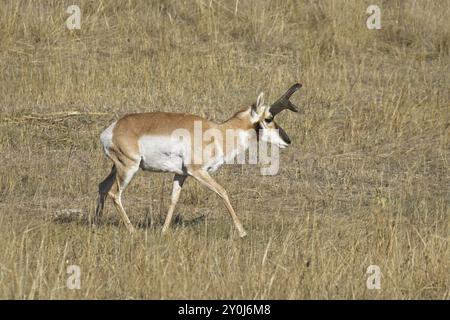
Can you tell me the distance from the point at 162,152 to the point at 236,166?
8.37 feet

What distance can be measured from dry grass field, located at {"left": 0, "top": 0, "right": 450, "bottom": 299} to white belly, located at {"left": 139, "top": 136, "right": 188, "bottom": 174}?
1.81 feet

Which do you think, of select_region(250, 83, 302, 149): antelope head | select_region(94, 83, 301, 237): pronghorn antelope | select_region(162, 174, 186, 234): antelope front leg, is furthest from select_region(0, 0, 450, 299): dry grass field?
select_region(250, 83, 302, 149): antelope head

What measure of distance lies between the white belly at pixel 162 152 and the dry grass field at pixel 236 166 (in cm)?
55

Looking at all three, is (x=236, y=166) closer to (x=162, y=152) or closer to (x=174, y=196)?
(x=174, y=196)

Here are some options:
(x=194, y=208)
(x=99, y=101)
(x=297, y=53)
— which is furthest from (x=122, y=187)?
(x=297, y=53)

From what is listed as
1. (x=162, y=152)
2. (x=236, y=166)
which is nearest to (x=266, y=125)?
(x=162, y=152)

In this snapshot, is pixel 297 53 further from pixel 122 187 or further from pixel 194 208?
pixel 122 187

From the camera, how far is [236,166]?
12188mm

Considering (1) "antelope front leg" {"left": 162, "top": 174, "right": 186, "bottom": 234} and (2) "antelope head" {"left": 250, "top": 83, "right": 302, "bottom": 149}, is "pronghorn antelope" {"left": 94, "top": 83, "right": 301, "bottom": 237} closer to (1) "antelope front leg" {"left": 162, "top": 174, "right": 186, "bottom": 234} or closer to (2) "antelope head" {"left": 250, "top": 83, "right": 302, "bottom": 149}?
(1) "antelope front leg" {"left": 162, "top": 174, "right": 186, "bottom": 234}

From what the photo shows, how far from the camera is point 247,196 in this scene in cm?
1134

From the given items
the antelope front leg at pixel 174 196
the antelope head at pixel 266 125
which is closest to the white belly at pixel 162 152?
the antelope front leg at pixel 174 196

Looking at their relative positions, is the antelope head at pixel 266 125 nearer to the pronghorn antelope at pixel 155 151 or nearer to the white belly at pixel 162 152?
the pronghorn antelope at pixel 155 151

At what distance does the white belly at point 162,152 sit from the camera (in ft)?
31.9

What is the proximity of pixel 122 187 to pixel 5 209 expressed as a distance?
1328 mm
